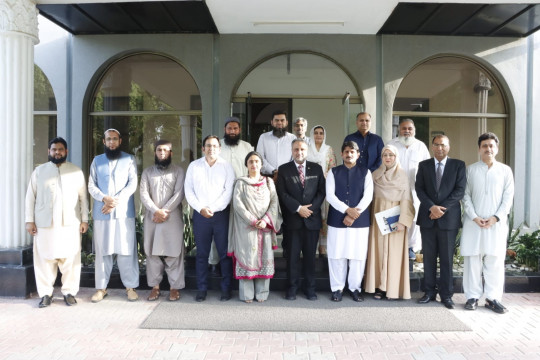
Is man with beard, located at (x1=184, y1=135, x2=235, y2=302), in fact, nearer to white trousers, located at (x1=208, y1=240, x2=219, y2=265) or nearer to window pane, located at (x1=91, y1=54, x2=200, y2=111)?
white trousers, located at (x1=208, y1=240, x2=219, y2=265)

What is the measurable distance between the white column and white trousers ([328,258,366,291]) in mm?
3944

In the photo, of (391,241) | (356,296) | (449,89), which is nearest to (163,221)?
(356,296)

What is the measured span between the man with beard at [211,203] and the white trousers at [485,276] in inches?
112

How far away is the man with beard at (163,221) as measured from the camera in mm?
5277

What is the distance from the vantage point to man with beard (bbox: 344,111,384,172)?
5.92 meters

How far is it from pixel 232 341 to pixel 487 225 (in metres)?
3.09

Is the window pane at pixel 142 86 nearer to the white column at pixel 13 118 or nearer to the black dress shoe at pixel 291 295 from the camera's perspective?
the white column at pixel 13 118

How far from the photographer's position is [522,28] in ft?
23.7

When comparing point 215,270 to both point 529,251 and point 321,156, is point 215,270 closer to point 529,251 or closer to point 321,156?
point 321,156

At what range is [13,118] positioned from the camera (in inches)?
218

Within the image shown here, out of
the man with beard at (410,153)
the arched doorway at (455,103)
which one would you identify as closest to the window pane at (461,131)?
the arched doorway at (455,103)

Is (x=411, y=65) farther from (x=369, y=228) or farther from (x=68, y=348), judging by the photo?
(x=68, y=348)

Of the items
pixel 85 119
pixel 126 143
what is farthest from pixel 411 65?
pixel 85 119

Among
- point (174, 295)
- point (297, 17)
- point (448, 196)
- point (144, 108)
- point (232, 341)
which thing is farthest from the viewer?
point (144, 108)
